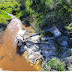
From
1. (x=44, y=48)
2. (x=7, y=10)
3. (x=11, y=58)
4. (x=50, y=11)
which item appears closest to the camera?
(x=50, y=11)

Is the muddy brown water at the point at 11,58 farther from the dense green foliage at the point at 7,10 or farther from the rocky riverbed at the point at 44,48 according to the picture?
the dense green foliage at the point at 7,10

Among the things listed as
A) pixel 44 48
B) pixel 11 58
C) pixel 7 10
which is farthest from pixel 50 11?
pixel 7 10

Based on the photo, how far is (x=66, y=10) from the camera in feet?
54.0

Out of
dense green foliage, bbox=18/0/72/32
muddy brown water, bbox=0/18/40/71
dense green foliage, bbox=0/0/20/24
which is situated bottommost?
muddy brown water, bbox=0/18/40/71

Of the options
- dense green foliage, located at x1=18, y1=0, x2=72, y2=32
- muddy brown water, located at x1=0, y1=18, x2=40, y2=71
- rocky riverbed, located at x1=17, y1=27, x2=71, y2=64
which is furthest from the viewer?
rocky riverbed, located at x1=17, y1=27, x2=71, y2=64

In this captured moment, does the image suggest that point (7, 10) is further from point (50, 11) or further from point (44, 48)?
point (44, 48)

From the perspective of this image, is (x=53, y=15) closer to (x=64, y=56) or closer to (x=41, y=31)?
(x=41, y=31)

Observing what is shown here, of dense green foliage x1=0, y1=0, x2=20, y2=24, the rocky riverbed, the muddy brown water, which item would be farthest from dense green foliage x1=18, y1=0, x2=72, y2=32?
dense green foliage x1=0, y1=0, x2=20, y2=24

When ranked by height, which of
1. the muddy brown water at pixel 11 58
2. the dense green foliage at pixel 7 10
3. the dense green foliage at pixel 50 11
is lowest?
the muddy brown water at pixel 11 58

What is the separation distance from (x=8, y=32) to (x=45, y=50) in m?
13.7

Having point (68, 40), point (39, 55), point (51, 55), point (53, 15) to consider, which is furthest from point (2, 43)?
point (68, 40)

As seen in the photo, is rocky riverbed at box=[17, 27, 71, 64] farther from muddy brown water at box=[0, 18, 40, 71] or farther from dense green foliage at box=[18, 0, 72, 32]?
dense green foliage at box=[18, 0, 72, 32]

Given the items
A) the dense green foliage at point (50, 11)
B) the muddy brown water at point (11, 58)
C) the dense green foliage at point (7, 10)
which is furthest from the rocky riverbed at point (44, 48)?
the dense green foliage at point (7, 10)

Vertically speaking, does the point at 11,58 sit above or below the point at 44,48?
below
